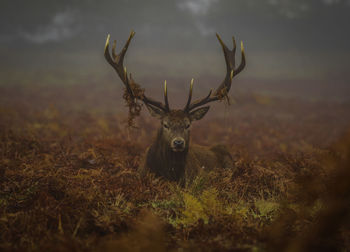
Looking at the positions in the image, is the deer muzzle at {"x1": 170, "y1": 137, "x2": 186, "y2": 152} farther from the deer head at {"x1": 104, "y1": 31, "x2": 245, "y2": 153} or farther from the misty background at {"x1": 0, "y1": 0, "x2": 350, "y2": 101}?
the misty background at {"x1": 0, "y1": 0, "x2": 350, "y2": 101}

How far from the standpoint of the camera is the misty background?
34625 millimetres

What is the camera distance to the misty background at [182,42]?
34.6 metres

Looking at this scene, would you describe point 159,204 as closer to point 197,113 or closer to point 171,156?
point 171,156

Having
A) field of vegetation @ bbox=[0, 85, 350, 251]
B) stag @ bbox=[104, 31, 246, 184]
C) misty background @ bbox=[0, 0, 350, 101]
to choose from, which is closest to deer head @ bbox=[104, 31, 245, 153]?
stag @ bbox=[104, 31, 246, 184]

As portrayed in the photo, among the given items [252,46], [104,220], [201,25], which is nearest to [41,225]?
[104,220]

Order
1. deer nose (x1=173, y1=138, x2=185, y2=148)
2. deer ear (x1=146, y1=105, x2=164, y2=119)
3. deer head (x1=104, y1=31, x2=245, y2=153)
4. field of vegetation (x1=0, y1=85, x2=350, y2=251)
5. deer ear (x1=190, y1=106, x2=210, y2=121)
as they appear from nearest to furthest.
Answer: field of vegetation (x1=0, y1=85, x2=350, y2=251) → deer nose (x1=173, y1=138, x2=185, y2=148) → deer head (x1=104, y1=31, x2=245, y2=153) → deer ear (x1=146, y1=105, x2=164, y2=119) → deer ear (x1=190, y1=106, x2=210, y2=121)

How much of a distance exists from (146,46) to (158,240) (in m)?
54.5

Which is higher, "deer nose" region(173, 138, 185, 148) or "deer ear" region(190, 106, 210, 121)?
"deer ear" region(190, 106, 210, 121)

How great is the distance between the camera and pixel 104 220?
3055mm

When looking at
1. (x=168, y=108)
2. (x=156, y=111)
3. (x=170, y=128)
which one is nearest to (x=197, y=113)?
(x=168, y=108)

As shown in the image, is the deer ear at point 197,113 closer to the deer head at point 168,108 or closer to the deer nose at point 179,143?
the deer head at point 168,108

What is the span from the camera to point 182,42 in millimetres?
55625

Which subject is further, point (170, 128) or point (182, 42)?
point (182, 42)

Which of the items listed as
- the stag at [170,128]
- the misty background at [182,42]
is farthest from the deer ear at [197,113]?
the misty background at [182,42]
